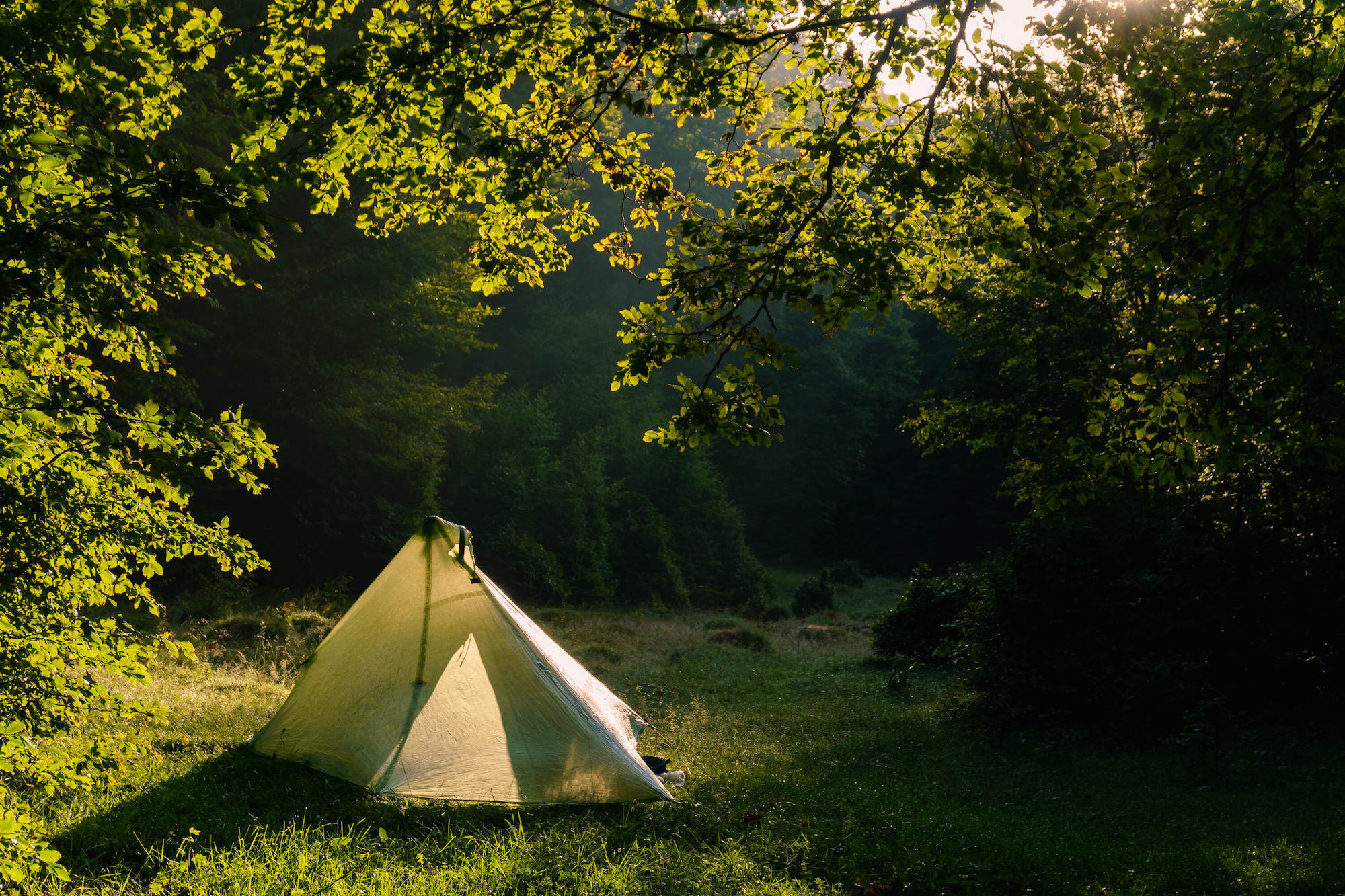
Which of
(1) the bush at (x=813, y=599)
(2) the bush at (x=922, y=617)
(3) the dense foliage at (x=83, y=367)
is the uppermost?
(3) the dense foliage at (x=83, y=367)

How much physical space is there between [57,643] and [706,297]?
3970 millimetres

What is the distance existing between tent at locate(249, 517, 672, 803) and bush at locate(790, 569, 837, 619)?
20.0m

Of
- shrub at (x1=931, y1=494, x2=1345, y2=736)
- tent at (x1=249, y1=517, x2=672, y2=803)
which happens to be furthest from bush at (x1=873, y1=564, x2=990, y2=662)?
tent at (x1=249, y1=517, x2=672, y2=803)

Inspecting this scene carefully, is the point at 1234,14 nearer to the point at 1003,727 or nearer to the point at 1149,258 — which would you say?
the point at 1149,258

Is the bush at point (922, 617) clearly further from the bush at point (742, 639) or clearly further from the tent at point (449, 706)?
the tent at point (449, 706)

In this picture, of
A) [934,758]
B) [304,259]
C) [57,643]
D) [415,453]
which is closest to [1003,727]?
[934,758]

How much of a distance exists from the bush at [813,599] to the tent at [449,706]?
65.8 feet

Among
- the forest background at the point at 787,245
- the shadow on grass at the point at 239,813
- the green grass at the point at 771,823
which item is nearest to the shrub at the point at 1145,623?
the forest background at the point at 787,245

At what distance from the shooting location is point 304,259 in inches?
792

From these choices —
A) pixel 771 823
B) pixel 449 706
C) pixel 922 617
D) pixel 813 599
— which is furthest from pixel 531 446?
pixel 771 823

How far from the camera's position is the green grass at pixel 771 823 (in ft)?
16.5

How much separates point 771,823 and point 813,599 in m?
21.5

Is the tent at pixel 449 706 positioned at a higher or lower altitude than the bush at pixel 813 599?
higher

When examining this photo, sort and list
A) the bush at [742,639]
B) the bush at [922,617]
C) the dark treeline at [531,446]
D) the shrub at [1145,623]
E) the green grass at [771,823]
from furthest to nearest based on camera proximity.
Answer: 1. the dark treeline at [531,446]
2. the bush at [742,639]
3. the bush at [922,617]
4. the shrub at [1145,623]
5. the green grass at [771,823]
